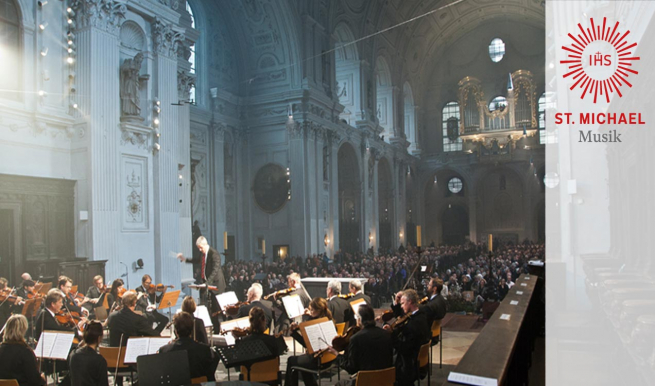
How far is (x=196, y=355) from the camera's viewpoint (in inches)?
197

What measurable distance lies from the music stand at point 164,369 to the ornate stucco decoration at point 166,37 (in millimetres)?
10246

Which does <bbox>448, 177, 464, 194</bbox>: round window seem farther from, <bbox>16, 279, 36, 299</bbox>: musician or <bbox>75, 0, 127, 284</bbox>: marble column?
<bbox>16, 279, 36, 299</bbox>: musician

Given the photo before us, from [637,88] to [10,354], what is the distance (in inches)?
279

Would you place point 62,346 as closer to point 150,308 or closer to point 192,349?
point 192,349

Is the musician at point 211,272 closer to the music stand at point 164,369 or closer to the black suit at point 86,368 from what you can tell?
the black suit at point 86,368

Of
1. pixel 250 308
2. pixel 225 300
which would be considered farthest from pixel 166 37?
pixel 250 308

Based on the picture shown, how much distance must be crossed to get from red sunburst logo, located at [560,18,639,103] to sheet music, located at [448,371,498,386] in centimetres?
463

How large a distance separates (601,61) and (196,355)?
6.40 m

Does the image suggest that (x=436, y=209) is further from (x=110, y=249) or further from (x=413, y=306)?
A: (x=413, y=306)

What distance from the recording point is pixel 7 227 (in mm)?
10398

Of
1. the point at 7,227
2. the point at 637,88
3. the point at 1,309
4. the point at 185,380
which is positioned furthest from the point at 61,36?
the point at 637,88

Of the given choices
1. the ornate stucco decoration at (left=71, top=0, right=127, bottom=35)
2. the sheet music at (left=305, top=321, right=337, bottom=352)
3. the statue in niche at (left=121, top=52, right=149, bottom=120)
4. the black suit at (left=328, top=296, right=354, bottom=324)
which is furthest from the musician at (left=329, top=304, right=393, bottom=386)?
the ornate stucco decoration at (left=71, top=0, right=127, bottom=35)

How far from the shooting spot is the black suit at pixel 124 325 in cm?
620

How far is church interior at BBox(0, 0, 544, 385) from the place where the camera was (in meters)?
10.7
